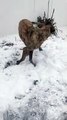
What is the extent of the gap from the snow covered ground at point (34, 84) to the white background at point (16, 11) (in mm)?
242

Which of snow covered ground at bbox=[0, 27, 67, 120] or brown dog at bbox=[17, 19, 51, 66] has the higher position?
brown dog at bbox=[17, 19, 51, 66]

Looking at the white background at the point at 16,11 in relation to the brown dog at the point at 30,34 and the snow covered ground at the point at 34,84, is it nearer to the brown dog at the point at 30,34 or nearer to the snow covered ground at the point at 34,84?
the snow covered ground at the point at 34,84

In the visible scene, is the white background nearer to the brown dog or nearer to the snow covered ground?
the snow covered ground

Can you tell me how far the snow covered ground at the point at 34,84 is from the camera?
68.6 inches

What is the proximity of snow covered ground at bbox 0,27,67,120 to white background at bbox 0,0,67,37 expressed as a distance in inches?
9.5

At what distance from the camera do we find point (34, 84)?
2023 mm

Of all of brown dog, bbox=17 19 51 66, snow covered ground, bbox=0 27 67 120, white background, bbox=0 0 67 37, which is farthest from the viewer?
white background, bbox=0 0 67 37

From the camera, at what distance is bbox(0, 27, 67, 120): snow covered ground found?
1742 mm

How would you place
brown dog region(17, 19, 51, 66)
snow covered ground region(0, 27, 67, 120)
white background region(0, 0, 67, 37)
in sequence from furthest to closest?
white background region(0, 0, 67, 37) < brown dog region(17, 19, 51, 66) < snow covered ground region(0, 27, 67, 120)

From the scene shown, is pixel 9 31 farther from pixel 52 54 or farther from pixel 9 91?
pixel 9 91

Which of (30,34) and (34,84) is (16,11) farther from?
(34,84)

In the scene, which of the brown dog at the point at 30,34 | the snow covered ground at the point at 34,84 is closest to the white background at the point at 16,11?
the snow covered ground at the point at 34,84

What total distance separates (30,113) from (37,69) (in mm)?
564

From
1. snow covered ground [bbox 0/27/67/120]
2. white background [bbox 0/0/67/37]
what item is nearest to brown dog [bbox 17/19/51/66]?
snow covered ground [bbox 0/27/67/120]
